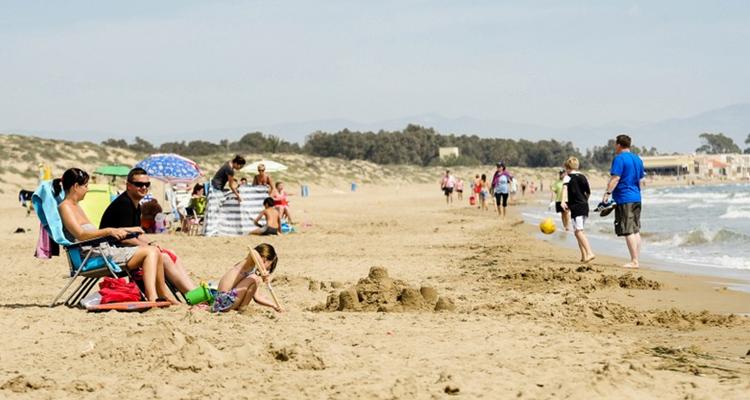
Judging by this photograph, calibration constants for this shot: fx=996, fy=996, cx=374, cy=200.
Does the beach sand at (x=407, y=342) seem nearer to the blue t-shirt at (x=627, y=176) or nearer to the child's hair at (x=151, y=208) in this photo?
the blue t-shirt at (x=627, y=176)

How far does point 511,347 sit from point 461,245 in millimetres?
10229

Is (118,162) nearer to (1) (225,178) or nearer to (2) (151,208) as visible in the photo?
(1) (225,178)

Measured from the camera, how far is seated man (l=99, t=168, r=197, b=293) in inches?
319

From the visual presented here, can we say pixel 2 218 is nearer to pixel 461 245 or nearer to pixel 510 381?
pixel 461 245

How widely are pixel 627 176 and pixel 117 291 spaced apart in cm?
631

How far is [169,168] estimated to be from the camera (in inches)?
790

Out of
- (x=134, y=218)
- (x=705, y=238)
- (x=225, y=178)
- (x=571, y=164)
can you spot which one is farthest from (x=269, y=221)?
(x=134, y=218)

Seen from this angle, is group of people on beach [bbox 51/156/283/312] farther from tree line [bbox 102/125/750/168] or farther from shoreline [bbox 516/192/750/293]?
tree line [bbox 102/125/750/168]

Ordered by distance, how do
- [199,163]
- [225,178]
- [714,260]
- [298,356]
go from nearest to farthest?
[298,356], [714,260], [225,178], [199,163]

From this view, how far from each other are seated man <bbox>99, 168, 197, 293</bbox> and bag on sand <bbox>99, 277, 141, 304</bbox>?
0.32m

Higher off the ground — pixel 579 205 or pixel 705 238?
pixel 579 205

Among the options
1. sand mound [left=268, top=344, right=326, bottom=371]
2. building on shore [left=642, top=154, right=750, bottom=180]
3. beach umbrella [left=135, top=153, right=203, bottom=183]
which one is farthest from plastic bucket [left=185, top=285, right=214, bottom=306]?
building on shore [left=642, top=154, right=750, bottom=180]

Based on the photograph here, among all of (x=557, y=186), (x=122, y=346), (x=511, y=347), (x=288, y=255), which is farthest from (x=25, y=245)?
(x=511, y=347)

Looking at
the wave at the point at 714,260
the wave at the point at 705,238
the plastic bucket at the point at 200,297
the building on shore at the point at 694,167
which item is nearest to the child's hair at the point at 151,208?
the plastic bucket at the point at 200,297
